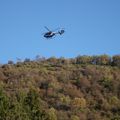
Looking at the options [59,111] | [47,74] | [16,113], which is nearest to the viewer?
[16,113]

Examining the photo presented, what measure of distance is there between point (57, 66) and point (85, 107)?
56.5 meters

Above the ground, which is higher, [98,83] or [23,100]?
[98,83]

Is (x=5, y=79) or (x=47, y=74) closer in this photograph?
(x=5, y=79)

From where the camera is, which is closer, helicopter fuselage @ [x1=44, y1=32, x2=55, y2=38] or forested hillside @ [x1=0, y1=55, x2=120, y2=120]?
helicopter fuselage @ [x1=44, y1=32, x2=55, y2=38]

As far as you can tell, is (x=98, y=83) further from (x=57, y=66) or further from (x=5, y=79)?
(x=57, y=66)

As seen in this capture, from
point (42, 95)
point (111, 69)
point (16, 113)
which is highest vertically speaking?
point (111, 69)

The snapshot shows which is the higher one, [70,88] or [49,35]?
[70,88]

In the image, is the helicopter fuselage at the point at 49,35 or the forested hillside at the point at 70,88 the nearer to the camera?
the helicopter fuselage at the point at 49,35

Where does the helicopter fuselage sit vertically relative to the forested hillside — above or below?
below

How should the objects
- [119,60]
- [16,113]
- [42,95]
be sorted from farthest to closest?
[119,60] < [42,95] < [16,113]

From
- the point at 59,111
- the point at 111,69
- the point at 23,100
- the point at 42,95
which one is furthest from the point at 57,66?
the point at 23,100

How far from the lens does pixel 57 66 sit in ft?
612

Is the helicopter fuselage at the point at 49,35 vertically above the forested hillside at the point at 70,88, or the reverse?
the forested hillside at the point at 70,88

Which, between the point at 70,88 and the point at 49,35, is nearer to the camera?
the point at 49,35
